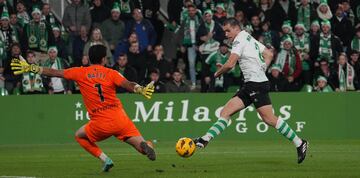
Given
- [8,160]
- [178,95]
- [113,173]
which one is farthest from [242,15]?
[113,173]

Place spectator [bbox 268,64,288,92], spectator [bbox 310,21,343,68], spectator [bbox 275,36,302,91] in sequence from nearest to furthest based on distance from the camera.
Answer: spectator [bbox 268,64,288,92]
spectator [bbox 275,36,302,91]
spectator [bbox 310,21,343,68]

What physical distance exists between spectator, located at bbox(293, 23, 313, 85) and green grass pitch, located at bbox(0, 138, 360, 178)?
4.34 metres

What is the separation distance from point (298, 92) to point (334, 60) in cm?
233

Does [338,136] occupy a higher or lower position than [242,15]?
lower

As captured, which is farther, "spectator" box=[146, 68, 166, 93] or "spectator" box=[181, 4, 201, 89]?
"spectator" box=[181, 4, 201, 89]

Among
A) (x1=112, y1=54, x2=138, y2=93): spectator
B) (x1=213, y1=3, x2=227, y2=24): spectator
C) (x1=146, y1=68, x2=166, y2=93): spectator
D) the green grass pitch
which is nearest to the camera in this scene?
the green grass pitch

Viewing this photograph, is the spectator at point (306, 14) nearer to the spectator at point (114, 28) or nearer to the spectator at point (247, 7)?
the spectator at point (247, 7)

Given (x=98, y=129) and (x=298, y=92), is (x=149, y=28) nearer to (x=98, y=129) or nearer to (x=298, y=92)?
(x=298, y=92)

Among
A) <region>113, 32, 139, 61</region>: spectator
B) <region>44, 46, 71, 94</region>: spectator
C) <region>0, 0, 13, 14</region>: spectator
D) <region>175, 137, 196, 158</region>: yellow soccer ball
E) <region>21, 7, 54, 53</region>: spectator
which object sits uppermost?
<region>0, 0, 13, 14</region>: spectator

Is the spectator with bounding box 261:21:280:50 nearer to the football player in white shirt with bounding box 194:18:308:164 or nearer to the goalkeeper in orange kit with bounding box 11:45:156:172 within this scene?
the football player in white shirt with bounding box 194:18:308:164

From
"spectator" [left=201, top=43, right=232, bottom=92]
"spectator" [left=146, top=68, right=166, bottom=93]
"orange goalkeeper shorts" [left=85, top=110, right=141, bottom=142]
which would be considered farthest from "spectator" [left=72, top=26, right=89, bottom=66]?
"orange goalkeeper shorts" [left=85, top=110, right=141, bottom=142]

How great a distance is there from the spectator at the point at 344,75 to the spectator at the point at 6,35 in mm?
8753

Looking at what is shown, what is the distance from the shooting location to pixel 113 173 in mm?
13586

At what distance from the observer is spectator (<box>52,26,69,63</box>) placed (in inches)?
1003
